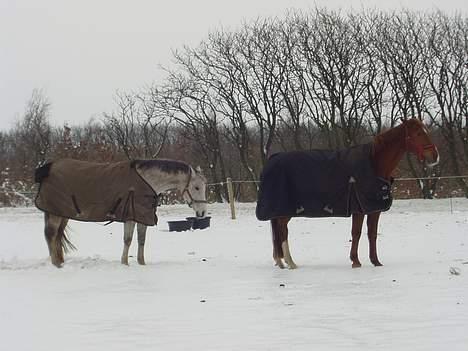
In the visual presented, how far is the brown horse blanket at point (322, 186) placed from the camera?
8.23 meters

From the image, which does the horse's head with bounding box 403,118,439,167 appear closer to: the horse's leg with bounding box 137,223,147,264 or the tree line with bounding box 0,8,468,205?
the horse's leg with bounding box 137,223,147,264

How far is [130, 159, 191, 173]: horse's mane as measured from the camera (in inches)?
368

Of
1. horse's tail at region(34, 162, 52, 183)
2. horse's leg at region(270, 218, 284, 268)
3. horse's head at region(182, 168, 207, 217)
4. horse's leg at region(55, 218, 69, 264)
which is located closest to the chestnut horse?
horse's leg at region(270, 218, 284, 268)

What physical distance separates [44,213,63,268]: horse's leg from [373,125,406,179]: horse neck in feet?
16.8

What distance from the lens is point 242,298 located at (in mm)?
6105

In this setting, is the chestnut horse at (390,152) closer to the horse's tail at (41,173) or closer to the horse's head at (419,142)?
the horse's head at (419,142)

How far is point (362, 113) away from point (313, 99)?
251 centimetres

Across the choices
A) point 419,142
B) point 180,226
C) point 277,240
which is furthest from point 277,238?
point 180,226

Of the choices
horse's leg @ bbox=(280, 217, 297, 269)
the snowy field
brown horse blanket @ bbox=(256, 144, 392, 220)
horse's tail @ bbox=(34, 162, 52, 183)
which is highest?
horse's tail @ bbox=(34, 162, 52, 183)

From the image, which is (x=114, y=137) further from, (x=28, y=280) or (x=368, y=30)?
(x=28, y=280)

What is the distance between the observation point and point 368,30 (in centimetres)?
2708

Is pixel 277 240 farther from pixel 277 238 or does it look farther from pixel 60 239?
pixel 60 239

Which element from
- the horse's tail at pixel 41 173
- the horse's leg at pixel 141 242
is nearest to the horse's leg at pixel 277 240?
the horse's leg at pixel 141 242

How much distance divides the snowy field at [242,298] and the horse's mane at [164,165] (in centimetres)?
152
